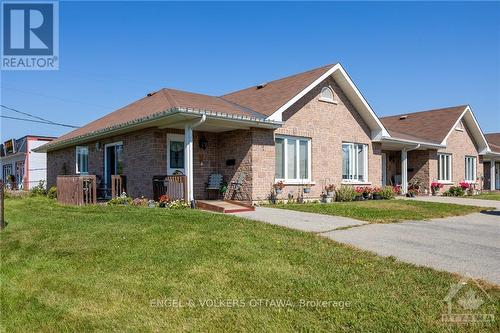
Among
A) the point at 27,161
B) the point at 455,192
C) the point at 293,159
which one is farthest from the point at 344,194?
the point at 27,161

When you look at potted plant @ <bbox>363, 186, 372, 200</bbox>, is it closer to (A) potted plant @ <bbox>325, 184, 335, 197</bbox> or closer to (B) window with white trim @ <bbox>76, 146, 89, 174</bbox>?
(A) potted plant @ <bbox>325, 184, 335, 197</bbox>

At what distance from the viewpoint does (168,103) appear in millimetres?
14000

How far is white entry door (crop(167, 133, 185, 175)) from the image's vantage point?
13719mm

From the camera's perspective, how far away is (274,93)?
52.6 feet

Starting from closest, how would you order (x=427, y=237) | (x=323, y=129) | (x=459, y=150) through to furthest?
(x=427, y=237)
(x=323, y=129)
(x=459, y=150)

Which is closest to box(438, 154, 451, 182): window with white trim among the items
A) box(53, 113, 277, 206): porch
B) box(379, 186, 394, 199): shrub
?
box(379, 186, 394, 199): shrub

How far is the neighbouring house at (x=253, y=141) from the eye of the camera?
524 inches

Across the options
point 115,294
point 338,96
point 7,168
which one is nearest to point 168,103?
point 338,96

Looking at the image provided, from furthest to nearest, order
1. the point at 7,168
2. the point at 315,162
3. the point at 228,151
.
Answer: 1. the point at 7,168
2. the point at 315,162
3. the point at 228,151

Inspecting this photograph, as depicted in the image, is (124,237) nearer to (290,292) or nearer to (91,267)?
(91,267)

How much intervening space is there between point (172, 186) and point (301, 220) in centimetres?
453

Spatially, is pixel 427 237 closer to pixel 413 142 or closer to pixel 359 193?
pixel 359 193

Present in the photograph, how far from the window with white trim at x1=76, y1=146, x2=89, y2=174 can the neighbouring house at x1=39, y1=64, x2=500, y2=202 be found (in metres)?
0.05

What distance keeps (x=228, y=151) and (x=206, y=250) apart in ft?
27.8
